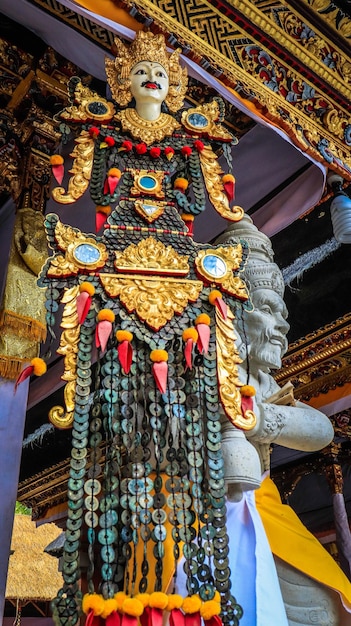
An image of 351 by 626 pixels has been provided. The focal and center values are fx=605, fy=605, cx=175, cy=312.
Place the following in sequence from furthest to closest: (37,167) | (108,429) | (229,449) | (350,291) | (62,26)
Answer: (350,291), (37,167), (62,26), (229,449), (108,429)

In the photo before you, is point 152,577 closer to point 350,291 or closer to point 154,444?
point 154,444

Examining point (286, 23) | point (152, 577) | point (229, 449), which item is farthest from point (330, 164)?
point (152, 577)

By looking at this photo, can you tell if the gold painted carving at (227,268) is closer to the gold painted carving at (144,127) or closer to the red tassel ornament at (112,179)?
the red tassel ornament at (112,179)

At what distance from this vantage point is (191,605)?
1.53 meters

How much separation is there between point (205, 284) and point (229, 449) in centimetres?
54

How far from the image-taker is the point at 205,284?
2010 millimetres

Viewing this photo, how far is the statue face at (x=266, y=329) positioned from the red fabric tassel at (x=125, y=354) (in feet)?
2.14

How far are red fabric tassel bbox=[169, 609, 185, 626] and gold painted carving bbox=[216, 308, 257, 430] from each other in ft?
1.80

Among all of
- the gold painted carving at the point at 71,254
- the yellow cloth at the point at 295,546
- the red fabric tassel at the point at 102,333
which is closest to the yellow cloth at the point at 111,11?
the gold painted carving at the point at 71,254

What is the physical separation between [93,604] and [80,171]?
1356mm

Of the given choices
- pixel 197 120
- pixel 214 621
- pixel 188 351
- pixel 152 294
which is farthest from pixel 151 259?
pixel 214 621

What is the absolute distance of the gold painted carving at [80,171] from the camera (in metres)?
2.03

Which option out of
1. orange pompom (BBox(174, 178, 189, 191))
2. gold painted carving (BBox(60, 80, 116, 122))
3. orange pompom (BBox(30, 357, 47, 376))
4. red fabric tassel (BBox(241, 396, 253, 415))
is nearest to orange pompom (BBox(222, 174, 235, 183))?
orange pompom (BBox(174, 178, 189, 191))

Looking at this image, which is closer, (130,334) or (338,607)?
(130,334)
